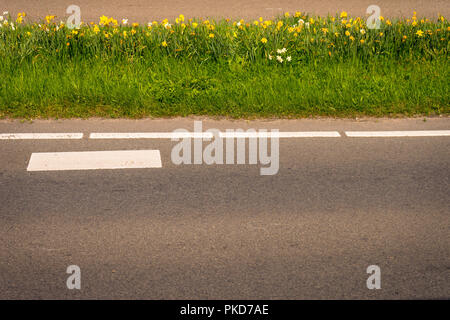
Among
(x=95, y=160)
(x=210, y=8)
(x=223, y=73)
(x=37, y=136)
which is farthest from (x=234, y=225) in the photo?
(x=210, y=8)

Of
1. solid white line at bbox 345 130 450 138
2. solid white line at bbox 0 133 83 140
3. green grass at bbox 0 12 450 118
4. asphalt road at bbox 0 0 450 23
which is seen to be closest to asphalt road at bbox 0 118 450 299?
solid white line at bbox 0 133 83 140

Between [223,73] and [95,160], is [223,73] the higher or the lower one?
the higher one

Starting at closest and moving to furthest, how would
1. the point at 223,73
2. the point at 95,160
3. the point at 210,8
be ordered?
the point at 95,160 < the point at 223,73 < the point at 210,8

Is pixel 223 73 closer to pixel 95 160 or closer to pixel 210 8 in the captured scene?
pixel 95 160

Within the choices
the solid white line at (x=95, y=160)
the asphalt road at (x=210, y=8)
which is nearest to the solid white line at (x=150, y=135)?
the solid white line at (x=95, y=160)

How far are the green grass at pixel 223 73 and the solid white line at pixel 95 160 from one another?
110cm

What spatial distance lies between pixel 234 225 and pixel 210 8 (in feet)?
23.4

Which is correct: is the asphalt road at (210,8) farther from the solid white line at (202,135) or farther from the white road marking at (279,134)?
the white road marking at (279,134)

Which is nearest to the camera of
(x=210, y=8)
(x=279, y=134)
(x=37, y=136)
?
(x=37, y=136)

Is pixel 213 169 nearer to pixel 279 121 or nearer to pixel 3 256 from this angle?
pixel 279 121

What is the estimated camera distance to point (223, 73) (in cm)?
878

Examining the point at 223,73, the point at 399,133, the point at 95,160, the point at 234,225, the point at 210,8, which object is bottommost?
the point at 234,225

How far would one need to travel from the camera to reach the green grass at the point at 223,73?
7.94 meters
